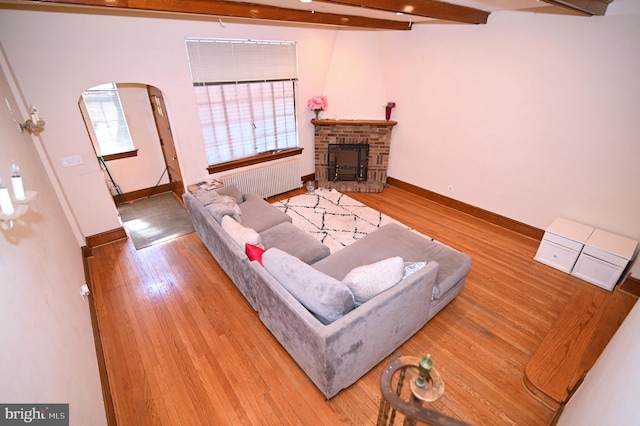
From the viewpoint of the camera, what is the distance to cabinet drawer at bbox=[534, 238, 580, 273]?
353cm

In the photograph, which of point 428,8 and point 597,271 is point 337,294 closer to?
point 428,8

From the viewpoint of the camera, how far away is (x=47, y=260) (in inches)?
86.5

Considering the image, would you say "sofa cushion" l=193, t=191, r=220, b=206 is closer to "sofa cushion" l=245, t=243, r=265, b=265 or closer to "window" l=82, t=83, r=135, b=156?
"sofa cushion" l=245, t=243, r=265, b=265

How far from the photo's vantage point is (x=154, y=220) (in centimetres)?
489

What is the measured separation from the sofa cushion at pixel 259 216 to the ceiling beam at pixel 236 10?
7.61 feet

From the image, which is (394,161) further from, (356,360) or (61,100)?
(61,100)

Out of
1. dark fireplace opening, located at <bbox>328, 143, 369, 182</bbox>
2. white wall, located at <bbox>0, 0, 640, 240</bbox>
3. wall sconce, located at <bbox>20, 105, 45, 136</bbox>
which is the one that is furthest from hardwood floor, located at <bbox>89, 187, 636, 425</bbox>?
dark fireplace opening, located at <bbox>328, 143, 369, 182</bbox>

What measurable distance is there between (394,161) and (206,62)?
3791 millimetres

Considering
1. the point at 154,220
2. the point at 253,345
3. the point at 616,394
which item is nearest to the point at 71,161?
the point at 154,220

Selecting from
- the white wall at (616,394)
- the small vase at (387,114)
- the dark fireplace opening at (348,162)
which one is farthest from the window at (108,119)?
the white wall at (616,394)

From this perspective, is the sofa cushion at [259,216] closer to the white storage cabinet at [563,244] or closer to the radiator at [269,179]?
the radiator at [269,179]

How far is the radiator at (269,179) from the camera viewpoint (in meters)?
5.01

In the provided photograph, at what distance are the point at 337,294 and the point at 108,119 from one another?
5.28 meters

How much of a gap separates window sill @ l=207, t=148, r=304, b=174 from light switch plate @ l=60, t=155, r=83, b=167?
1.63 m
